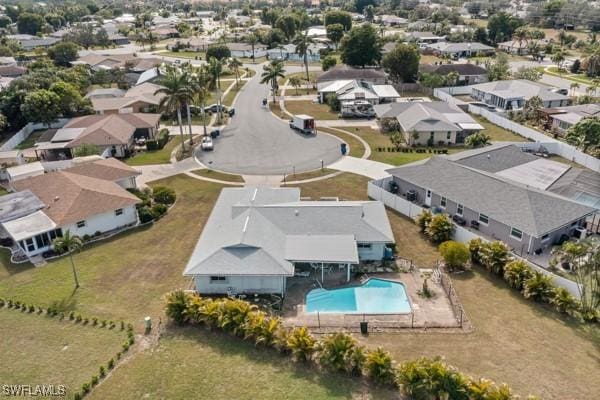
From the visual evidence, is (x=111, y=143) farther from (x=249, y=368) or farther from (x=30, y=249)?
(x=249, y=368)

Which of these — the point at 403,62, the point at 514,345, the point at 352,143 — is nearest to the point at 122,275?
the point at 514,345

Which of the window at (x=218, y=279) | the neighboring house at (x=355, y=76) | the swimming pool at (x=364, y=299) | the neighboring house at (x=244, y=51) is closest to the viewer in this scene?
the swimming pool at (x=364, y=299)

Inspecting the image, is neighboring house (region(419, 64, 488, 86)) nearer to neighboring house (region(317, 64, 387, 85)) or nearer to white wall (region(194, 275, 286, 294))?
neighboring house (region(317, 64, 387, 85))

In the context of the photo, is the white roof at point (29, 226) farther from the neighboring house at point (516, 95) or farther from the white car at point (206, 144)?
the neighboring house at point (516, 95)

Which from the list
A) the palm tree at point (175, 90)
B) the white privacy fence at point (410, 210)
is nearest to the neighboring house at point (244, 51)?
the palm tree at point (175, 90)

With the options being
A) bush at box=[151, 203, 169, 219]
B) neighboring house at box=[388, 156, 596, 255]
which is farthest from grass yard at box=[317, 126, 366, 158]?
bush at box=[151, 203, 169, 219]

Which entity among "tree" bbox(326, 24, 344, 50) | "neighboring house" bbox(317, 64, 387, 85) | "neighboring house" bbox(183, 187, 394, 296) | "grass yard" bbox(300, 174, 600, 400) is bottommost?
"grass yard" bbox(300, 174, 600, 400)

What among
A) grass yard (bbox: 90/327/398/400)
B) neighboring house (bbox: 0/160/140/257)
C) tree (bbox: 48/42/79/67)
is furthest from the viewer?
tree (bbox: 48/42/79/67)
